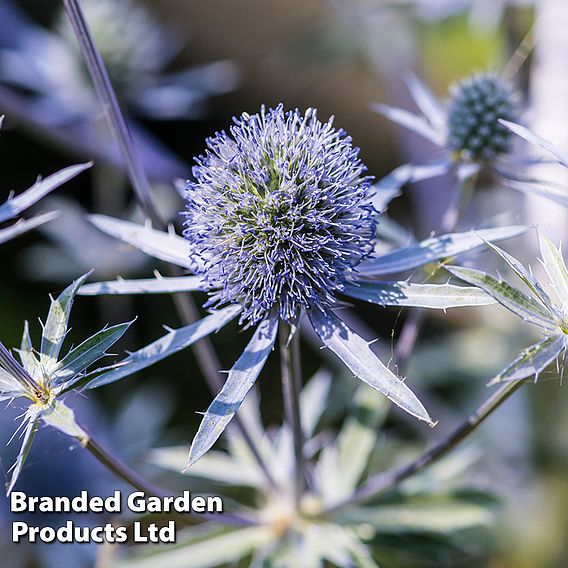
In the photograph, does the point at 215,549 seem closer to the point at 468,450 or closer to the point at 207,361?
the point at 207,361

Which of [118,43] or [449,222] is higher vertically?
[118,43]

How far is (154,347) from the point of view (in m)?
0.94

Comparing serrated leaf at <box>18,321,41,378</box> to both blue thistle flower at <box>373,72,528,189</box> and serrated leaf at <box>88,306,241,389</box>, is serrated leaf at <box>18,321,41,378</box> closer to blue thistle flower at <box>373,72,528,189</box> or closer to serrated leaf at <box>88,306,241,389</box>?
serrated leaf at <box>88,306,241,389</box>

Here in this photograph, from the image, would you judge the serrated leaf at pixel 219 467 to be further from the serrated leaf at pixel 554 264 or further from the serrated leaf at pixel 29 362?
the serrated leaf at pixel 554 264

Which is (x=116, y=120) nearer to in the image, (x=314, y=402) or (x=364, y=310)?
(x=314, y=402)

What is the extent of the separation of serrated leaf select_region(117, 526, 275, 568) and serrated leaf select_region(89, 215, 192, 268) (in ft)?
1.88

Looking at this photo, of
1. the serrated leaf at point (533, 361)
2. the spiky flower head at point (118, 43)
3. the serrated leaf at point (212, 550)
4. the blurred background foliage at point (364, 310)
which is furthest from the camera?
the spiky flower head at point (118, 43)

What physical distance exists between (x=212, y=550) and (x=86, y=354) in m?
0.60

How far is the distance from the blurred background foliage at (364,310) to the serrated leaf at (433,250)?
361 mm

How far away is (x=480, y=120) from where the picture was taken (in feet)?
4.23

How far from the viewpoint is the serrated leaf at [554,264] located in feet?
2.89

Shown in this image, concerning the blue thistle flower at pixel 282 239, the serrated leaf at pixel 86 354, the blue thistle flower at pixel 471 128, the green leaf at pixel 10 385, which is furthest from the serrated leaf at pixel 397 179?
the green leaf at pixel 10 385

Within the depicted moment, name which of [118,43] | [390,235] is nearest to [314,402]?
[390,235]

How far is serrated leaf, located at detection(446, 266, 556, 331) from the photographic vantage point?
0.85 m
